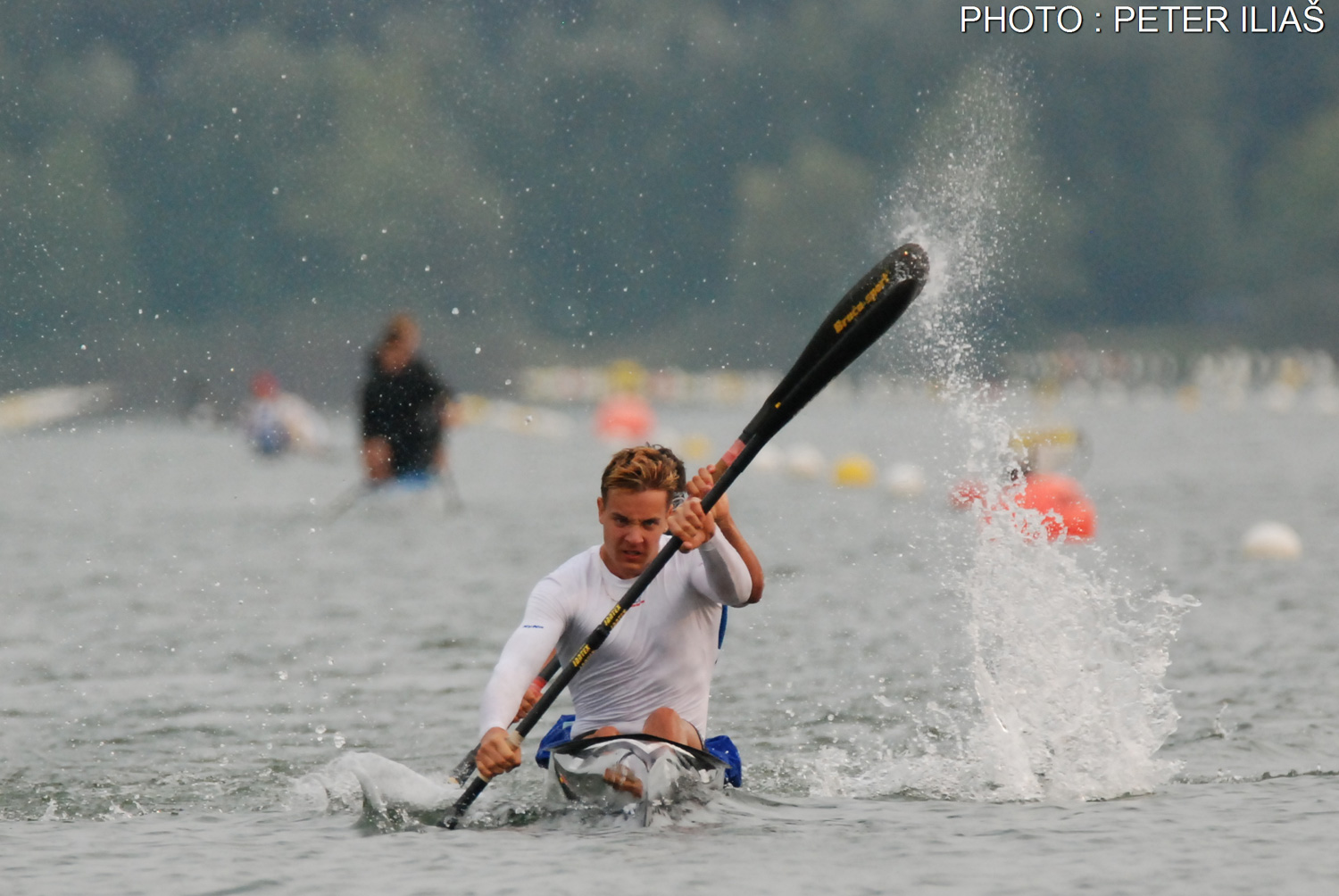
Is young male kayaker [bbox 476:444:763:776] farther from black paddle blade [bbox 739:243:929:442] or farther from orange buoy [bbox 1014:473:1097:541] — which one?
orange buoy [bbox 1014:473:1097:541]

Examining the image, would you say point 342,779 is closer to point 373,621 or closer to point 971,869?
point 971,869

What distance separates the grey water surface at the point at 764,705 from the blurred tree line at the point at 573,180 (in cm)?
2612

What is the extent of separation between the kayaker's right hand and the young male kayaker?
0.10 m

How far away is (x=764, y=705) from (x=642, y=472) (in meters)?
3.99

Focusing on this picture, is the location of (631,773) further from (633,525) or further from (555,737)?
(633,525)

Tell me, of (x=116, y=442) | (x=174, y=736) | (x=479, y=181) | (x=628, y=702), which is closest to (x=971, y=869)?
(x=628, y=702)

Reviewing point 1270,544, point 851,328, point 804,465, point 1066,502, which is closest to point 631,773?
point 851,328

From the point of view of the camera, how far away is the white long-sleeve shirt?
752cm

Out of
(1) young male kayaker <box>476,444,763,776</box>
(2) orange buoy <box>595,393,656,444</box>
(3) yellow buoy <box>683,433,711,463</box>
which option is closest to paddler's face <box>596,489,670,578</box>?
(1) young male kayaker <box>476,444,763,776</box>

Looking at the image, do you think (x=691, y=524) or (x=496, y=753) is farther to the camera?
(x=691, y=524)

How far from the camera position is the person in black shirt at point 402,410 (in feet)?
61.5

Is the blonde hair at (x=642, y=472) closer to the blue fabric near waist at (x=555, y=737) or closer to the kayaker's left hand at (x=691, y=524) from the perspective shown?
the kayaker's left hand at (x=691, y=524)

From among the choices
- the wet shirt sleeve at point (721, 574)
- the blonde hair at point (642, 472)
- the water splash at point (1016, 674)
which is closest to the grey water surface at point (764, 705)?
the water splash at point (1016, 674)

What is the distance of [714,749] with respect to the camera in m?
7.87
